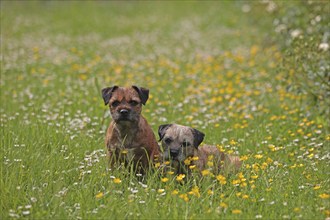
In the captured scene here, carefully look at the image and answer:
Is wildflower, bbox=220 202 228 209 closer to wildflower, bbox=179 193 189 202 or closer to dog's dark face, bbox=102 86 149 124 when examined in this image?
wildflower, bbox=179 193 189 202

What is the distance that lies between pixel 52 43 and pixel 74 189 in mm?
11792

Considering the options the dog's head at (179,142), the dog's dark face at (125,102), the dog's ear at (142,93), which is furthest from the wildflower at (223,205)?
the dog's ear at (142,93)

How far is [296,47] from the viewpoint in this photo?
8.40 metres

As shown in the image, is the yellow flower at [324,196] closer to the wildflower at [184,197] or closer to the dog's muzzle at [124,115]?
the wildflower at [184,197]

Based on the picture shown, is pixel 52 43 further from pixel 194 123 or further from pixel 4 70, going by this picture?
pixel 194 123

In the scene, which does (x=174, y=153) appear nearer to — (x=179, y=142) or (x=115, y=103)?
(x=179, y=142)

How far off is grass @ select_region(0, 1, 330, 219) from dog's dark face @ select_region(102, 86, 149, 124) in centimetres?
55

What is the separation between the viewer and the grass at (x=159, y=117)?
5609 mm

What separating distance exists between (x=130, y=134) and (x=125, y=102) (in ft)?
1.18

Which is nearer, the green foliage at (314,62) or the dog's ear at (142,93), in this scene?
the dog's ear at (142,93)

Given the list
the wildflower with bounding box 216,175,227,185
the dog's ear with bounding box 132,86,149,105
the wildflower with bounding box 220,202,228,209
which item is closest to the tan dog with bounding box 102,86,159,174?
the dog's ear with bounding box 132,86,149,105

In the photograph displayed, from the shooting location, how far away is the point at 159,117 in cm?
944

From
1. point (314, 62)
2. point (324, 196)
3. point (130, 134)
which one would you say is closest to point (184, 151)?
point (130, 134)

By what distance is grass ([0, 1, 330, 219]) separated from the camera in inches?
221
